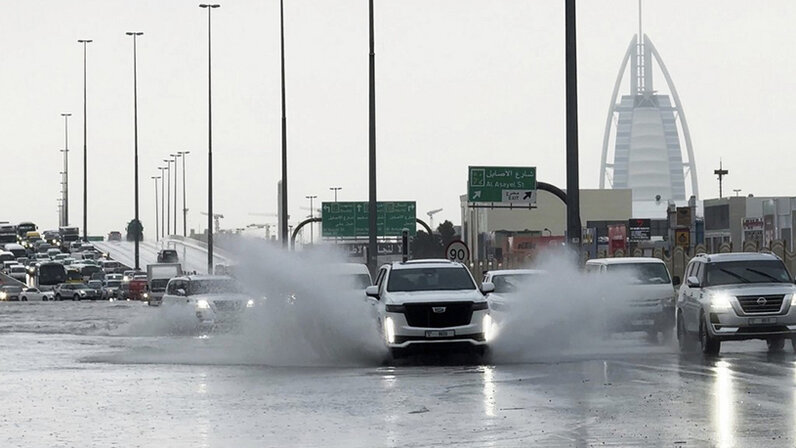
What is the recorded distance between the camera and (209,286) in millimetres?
45469

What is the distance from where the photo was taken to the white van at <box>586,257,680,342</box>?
112 ft

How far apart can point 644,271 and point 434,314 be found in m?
9.30

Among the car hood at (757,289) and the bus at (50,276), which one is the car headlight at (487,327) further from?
the bus at (50,276)

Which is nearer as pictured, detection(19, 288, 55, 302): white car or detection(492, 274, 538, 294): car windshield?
detection(492, 274, 538, 294): car windshield

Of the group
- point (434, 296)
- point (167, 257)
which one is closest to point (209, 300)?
point (434, 296)

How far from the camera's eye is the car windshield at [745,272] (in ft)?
98.0

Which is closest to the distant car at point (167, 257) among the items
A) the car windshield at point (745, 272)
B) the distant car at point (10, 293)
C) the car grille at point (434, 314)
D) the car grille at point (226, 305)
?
the distant car at point (10, 293)

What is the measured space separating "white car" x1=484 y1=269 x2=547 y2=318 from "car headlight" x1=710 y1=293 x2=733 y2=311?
4.54 meters

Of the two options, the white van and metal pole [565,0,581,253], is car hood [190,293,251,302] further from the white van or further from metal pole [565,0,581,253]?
metal pole [565,0,581,253]

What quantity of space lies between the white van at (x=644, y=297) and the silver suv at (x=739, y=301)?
3.32 metres

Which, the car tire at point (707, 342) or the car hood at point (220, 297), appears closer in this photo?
the car tire at point (707, 342)

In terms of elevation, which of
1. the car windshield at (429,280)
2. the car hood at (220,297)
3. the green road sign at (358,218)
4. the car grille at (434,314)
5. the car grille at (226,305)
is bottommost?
the car grille at (226,305)

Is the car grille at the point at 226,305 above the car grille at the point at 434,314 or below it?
below

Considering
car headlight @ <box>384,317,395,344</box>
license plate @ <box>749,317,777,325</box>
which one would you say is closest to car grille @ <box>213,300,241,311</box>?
car headlight @ <box>384,317,395,344</box>
